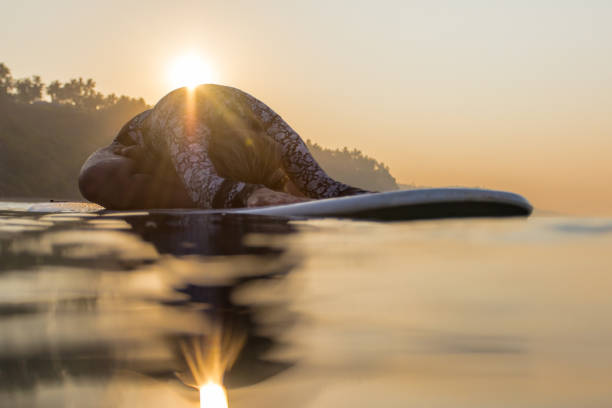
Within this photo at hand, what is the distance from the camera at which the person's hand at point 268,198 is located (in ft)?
6.20

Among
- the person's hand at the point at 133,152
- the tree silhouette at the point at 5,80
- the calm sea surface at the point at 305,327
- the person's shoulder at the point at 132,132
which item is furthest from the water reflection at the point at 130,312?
the tree silhouette at the point at 5,80

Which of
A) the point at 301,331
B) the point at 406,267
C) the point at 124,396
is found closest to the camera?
the point at 124,396

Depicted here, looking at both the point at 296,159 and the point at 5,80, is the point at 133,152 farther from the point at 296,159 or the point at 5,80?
the point at 5,80

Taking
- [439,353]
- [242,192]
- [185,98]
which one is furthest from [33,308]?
[185,98]

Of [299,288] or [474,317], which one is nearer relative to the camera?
[474,317]

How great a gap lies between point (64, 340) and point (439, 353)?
234 millimetres

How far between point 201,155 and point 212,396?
2.25 m

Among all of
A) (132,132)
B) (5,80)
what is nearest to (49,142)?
(5,80)

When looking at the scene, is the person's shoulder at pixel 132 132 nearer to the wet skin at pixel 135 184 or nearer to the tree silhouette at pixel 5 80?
the wet skin at pixel 135 184

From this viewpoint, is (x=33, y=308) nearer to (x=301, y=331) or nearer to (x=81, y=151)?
(x=301, y=331)

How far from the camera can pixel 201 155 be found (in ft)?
7.89

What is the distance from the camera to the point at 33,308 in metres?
0.41

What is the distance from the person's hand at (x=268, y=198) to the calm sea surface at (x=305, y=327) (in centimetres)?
113

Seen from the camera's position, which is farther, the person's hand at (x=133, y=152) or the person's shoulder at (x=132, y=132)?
the person's shoulder at (x=132, y=132)
